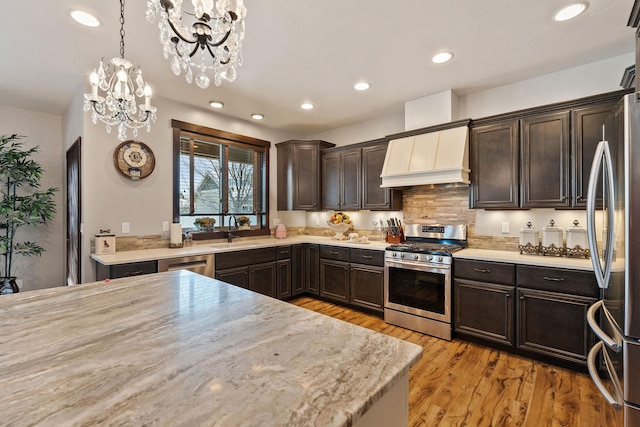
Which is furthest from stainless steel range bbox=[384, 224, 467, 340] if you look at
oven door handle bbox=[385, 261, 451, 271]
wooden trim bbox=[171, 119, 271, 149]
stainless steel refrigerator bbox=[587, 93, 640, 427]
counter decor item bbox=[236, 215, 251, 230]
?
wooden trim bbox=[171, 119, 271, 149]

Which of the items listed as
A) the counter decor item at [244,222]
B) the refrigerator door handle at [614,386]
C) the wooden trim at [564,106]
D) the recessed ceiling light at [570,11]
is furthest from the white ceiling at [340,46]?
the refrigerator door handle at [614,386]

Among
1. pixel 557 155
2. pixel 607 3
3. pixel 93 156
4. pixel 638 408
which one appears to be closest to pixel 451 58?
pixel 607 3

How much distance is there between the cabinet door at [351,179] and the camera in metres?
4.20

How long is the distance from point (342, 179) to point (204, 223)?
201 cm

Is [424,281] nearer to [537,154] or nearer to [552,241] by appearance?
[552,241]

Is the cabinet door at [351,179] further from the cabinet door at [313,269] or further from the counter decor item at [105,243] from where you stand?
the counter decor item at [105,243]

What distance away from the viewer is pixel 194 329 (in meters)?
1.06

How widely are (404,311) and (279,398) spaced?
9.60ft

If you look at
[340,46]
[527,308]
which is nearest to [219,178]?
[340,46]

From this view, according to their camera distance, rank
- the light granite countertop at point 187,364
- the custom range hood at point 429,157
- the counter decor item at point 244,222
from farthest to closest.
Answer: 1. the counter decor item at point 244,222
2. the custom range hood at point 429,157
3. the light granite countertop at point 187,364

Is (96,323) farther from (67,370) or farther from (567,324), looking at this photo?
(567,324)

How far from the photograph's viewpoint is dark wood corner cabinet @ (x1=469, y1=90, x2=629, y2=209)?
2547 mm

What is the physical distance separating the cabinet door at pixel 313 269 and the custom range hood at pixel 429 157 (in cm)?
138

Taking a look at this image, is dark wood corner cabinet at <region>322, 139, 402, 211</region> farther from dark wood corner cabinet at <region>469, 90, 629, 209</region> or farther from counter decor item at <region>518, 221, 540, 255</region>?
counter decor item at <region>518, 221, 540, 255</region>
